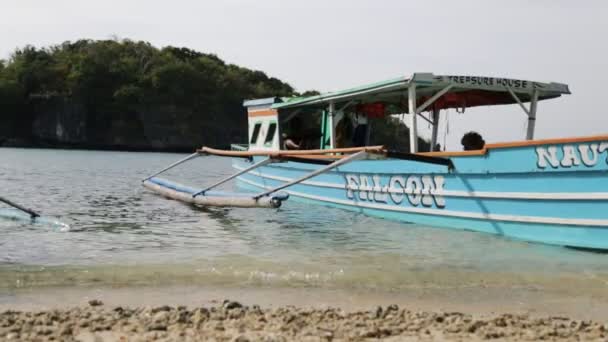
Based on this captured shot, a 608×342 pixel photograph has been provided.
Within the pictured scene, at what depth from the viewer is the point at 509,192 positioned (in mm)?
8578

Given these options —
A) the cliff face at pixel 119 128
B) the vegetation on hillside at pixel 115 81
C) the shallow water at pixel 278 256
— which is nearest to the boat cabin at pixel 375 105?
the shallow water at pixel 278 256

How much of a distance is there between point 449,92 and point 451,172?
2561 millimetres

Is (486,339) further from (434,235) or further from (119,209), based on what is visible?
(119,209)

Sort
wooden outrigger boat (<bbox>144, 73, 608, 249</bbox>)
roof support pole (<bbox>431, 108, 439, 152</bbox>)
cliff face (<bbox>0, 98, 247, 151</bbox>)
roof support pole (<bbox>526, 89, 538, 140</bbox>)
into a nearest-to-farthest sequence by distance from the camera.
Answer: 1. wooden outrigger boat (<bbox>144, 73, 608, 249</bbox>)
2. roof support pole (<bbox>526, 89, 538, 140</bbox>)
3. roof support pole (<bbox>431, 108, 439, 152</bbox>)
4. cliff face (<bbox>0, 98, 247, 151</bbox>)

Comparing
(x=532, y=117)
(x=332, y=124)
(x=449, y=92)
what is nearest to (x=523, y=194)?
(x=532, y=117)

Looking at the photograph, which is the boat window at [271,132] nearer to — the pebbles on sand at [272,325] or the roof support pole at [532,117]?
the roof support pole at [532,117]

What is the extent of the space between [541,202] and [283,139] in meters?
7.97

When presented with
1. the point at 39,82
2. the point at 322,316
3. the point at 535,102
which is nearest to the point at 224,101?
the point at 39,82

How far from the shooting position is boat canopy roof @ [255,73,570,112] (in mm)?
10047

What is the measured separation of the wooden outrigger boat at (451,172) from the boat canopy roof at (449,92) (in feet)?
0.06

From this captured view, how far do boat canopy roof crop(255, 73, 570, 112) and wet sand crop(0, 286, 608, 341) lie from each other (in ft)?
15.1

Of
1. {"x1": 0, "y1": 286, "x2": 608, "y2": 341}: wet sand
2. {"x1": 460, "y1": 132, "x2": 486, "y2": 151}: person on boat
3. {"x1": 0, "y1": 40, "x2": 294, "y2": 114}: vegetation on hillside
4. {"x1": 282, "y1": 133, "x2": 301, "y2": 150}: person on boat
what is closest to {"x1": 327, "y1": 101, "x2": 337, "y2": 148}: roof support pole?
{"x1": 282, "y1": 133, "x2": 301, "y2": 150}: person on boat

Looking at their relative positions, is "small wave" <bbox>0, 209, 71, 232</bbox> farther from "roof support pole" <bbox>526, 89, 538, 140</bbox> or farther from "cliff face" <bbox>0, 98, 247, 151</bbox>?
"cliff face" <bbox>0, 98, 247, 151</bbox>

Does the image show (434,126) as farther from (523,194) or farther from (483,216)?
(523,194)
